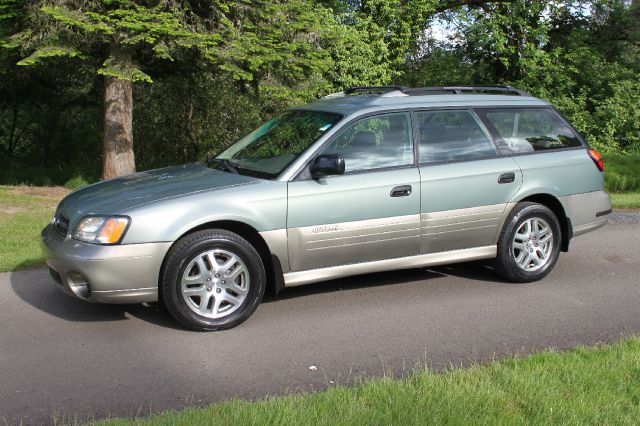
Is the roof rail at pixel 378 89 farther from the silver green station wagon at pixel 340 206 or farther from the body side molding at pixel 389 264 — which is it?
the body side molding at pixel 389 264

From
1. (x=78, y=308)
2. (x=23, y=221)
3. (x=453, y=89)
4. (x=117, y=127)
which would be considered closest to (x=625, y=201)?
(x=453, y=89)

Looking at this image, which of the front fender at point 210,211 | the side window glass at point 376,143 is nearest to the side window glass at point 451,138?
the side window glass at point 376,143

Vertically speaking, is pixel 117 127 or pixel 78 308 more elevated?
pixel 117 127

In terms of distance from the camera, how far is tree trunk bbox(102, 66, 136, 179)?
14305 mm

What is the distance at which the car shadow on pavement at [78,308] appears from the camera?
5.98 m

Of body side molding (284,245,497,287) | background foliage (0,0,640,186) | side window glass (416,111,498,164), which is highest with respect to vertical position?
background foliage (0,0,640,186)

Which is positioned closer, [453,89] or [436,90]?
[436,90]

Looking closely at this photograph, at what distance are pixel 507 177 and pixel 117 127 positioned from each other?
949 cm

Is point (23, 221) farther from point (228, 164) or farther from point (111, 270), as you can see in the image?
point (111, 270)

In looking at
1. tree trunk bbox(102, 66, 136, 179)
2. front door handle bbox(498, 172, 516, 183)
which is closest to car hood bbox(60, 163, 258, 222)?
front door handle bbox(498, 172, 516, 183)

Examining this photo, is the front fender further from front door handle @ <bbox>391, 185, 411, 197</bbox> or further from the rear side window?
the rear side window

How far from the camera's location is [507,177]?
692cm

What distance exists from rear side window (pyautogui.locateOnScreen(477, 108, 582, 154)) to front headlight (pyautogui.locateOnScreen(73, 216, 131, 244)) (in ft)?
11.5

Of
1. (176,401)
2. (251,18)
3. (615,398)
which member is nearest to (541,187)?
(615,398)
